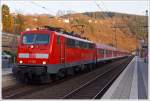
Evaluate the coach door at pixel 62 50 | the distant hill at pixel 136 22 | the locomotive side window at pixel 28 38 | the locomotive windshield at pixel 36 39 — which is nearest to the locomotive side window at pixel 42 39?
the locomotive windshield at pixel 36 39

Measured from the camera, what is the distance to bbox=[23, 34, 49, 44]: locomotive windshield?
20.4 meters

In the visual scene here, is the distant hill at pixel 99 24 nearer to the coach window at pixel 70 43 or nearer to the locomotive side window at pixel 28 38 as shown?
the coach window at pixel 70 43

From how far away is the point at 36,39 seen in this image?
67.3ft

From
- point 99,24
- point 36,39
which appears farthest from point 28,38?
point 99,24

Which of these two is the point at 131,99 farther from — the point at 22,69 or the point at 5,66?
the point at 5,66

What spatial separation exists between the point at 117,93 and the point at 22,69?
5.46 meters

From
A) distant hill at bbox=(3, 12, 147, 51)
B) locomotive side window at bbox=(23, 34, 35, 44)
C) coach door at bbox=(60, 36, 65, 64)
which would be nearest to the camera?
locomotive side window at bbox=(23, 34, 35, 44)

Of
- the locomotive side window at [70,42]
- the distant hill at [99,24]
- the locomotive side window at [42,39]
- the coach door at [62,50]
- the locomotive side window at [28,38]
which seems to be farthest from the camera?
the distant hill at [99,24]

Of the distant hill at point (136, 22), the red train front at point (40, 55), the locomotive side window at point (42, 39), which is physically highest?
the distant hill at point (136, 22)

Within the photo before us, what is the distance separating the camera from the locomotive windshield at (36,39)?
20359 millimetres

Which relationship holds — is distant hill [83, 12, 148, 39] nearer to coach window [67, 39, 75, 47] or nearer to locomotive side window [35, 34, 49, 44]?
coach window [67, 39, 75, 47]

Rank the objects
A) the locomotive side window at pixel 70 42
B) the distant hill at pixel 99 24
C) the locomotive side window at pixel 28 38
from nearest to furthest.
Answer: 1. the locomotive side window at pixel 28 38
2. the locomotive side window at pixel 70 42
3. the distant hill at pixel 99 24

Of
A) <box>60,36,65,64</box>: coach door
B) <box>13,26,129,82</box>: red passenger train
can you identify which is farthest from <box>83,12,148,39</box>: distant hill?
<box>13,26,129,82</box>: red passenger train

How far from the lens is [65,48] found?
74.0 ft
